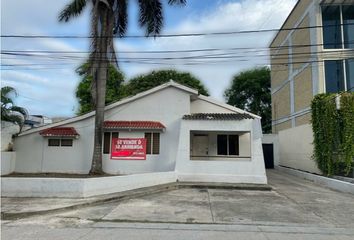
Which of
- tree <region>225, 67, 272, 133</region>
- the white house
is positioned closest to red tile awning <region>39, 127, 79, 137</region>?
the white house

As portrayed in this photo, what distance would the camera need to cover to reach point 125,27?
779 inches

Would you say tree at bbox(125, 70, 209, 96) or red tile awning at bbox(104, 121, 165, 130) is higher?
tree at bbox(125, 70, 209, 96)

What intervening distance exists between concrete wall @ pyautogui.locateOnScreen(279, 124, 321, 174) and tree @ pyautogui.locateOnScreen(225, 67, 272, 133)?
67.8 ft

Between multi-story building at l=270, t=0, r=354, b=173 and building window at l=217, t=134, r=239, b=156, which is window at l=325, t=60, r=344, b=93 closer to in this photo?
multi-story building at l=270, t=0, r=354, b=173

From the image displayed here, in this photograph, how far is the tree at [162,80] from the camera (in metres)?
39.7

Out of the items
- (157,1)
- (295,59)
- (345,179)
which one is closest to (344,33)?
(295,59)

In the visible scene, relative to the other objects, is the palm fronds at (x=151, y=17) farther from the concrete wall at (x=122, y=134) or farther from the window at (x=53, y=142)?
the window at (x=53, y=142)

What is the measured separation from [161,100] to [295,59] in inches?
620

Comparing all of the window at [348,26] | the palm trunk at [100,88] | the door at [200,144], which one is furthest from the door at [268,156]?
the palm trunk at [100,88]

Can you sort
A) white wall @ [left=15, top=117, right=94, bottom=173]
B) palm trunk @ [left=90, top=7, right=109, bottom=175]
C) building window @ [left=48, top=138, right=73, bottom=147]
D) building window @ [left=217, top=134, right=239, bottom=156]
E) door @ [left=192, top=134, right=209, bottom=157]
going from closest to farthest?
palm trunk @ [left=90, top=7, right=109, bottom=175], white wall @ [left=15, top=117, right=94, bottom=173], building window @ [left=48, top=138, right=73, bottom=147], building window @ [left=217, top=134, right=239, bottom=156], door @ [left=192, top=134, right=209, bottom=157]

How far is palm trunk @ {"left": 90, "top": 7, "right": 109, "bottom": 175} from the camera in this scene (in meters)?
17.8

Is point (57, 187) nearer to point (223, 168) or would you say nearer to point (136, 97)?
point (223, 168)

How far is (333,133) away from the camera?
60.5 feet

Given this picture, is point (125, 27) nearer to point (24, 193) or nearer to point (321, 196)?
point (24, 193)
